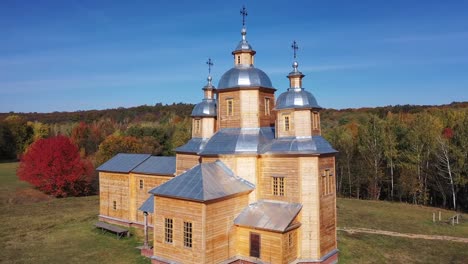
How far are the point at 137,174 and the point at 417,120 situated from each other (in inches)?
1216

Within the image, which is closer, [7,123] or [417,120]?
[417,120]

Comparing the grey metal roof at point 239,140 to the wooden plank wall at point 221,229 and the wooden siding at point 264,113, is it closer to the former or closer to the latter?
the wooden siding at point 264,113

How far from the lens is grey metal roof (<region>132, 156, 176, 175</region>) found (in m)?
25.5

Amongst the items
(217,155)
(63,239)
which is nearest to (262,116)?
(217,155)

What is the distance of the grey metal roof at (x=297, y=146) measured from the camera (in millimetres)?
17895

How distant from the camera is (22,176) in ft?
130

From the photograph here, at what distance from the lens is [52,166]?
3931 cm

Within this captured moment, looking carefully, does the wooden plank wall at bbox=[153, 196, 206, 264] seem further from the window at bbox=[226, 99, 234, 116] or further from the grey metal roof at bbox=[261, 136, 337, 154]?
the window at bbox=[226, 99, 234, 116]

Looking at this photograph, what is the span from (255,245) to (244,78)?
8.91m

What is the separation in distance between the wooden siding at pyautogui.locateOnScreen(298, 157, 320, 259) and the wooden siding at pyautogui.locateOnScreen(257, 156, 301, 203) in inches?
11.7

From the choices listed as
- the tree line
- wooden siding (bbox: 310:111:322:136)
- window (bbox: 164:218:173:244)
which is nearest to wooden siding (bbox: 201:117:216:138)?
wooden siding (bbox: 310:111:322:136)

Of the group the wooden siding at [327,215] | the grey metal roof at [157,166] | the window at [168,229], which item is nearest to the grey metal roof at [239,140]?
the wooden siding at [327,215]

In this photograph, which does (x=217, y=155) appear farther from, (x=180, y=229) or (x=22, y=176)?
(x=22, y=176)

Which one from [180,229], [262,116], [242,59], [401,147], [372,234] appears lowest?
[372,234]
